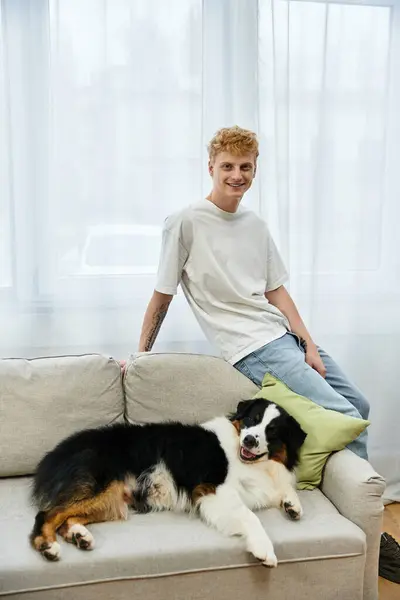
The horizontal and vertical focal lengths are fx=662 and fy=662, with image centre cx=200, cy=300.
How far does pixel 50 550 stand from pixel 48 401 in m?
0.63

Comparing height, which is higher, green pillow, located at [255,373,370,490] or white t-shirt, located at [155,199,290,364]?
white t-shirt, located at [155,199,290,364]

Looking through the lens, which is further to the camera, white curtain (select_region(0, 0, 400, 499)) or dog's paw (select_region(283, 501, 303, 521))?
white curtain (select_region(0, 0, 400, 499))

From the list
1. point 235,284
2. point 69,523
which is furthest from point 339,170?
point 69,523

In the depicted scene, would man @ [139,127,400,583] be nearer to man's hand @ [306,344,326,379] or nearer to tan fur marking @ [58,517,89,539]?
man's hand @ [306,344,326,379]

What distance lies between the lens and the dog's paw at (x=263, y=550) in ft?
5.89

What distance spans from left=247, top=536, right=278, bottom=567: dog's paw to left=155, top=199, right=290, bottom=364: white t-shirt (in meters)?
0.77

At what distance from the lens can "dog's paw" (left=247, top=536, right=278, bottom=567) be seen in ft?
5.89

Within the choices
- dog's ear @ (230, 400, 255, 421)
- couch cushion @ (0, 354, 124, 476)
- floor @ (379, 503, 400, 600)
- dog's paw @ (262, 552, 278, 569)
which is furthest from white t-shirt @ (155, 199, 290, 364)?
floor @ (379, 503, 400, 600)

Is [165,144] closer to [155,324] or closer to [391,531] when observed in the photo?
[155,324]

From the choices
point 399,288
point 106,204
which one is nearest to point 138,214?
point 106,204

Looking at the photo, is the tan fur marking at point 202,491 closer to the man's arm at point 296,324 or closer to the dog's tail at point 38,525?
the dog's tail at point 38,525

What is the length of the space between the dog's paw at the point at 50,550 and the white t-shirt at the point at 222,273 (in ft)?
3.20

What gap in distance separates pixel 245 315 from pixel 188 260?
30 centimetres

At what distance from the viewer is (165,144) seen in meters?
2.70
